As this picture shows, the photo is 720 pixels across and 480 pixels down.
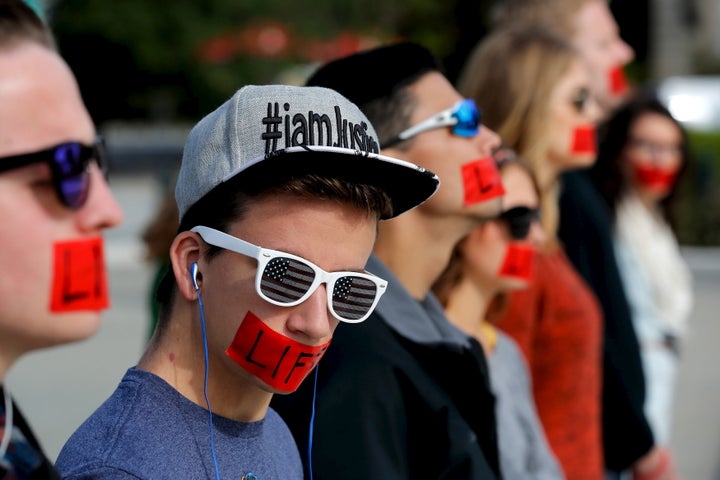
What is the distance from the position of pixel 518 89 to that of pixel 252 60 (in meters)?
22.3

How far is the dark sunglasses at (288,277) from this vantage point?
Result: 173cm

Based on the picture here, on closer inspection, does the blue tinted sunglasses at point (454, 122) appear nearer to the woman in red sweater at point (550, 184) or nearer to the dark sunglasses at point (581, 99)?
the woman in red sweater at point (550, 184)

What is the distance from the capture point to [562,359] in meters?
3.86

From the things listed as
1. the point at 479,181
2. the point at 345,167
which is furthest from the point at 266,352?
the point at 479,181

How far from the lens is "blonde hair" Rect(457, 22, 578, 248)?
12.1ft

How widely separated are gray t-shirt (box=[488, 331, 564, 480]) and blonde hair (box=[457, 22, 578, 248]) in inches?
25.8

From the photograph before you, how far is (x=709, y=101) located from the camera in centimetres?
2181

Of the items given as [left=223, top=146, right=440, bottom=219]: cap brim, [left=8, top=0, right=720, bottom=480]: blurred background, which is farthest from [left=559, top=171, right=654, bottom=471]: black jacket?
[left=8, top=0, right=720, bottom=480]: blurred background

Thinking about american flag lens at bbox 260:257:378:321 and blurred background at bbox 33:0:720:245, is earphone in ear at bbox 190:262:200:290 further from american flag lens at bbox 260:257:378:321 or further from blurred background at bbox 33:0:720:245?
blurred background at bbox 33:0:720:245

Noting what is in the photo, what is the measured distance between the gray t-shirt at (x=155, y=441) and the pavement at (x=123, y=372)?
2.96 meters

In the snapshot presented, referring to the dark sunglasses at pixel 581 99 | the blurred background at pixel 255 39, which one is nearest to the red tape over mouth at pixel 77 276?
the dark sunglasses at pixel 581 99

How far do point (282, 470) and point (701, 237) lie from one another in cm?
1346

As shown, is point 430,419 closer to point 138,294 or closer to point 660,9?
point 138,294

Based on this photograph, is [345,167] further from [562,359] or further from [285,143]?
[562,359]
